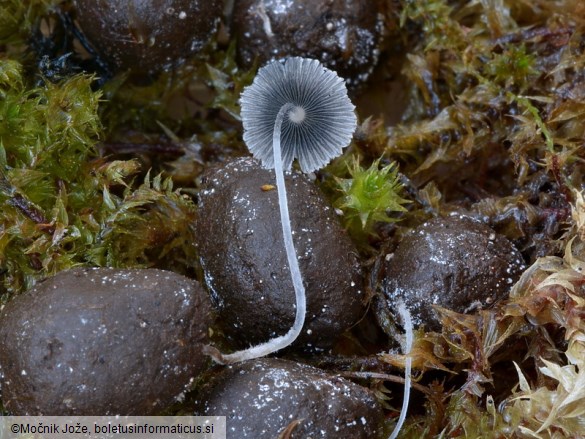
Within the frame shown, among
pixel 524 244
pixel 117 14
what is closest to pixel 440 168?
pixel 524 244

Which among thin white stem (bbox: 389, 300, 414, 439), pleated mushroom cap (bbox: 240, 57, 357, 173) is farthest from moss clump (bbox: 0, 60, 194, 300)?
thin white stem (bbox: 389, 300, 414, 439)

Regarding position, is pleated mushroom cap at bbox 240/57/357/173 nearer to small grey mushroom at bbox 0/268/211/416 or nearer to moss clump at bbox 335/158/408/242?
moss clump at bbox 335/158/408/242

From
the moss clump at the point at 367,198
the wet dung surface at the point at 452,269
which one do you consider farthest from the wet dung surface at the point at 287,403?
the moss clump at the point at 367,198

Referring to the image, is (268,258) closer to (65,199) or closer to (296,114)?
(296,114)

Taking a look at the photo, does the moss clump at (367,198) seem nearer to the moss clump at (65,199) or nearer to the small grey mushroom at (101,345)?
the moss clump at (65,199)

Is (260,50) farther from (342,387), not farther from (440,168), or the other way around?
(342,387)

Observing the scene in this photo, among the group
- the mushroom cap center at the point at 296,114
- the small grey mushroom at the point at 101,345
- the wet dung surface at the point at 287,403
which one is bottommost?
the wet dung surface at the point at 287,403
